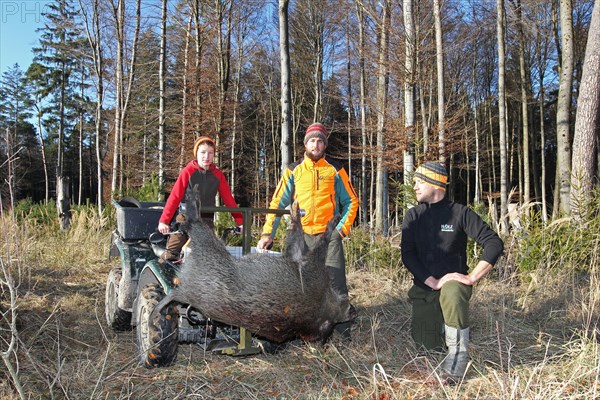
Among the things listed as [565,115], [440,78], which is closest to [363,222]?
[440,78]

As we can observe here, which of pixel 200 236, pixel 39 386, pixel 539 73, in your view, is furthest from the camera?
pixel 539 73

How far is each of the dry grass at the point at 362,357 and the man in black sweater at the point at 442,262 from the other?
0.22 m

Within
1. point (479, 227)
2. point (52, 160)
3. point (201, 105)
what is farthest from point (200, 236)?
point (52, 160)

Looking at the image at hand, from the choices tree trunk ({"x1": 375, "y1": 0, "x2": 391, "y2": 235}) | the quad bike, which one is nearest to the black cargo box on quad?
the quad bike

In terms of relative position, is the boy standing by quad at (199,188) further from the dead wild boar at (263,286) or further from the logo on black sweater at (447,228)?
the logo on black sweater at (447,228)

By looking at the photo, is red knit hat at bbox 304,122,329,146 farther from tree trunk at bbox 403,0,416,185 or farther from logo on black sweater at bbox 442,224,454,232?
tree trunk at bbox 403,0,416,185

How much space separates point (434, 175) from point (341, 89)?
22.8 m

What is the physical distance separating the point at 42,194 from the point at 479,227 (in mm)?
47019

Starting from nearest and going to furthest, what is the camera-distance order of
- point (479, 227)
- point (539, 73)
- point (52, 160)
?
point (479, 227) < point (539, 73) < point (52, 160)

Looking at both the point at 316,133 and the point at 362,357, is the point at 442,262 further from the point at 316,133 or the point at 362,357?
the point at 316,133

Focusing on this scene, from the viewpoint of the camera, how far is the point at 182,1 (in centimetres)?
1642

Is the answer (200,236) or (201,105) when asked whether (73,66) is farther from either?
(200,236)

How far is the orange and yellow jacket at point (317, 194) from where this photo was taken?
3.92 metres

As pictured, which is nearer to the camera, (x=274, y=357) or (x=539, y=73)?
(x=274, y=357)
